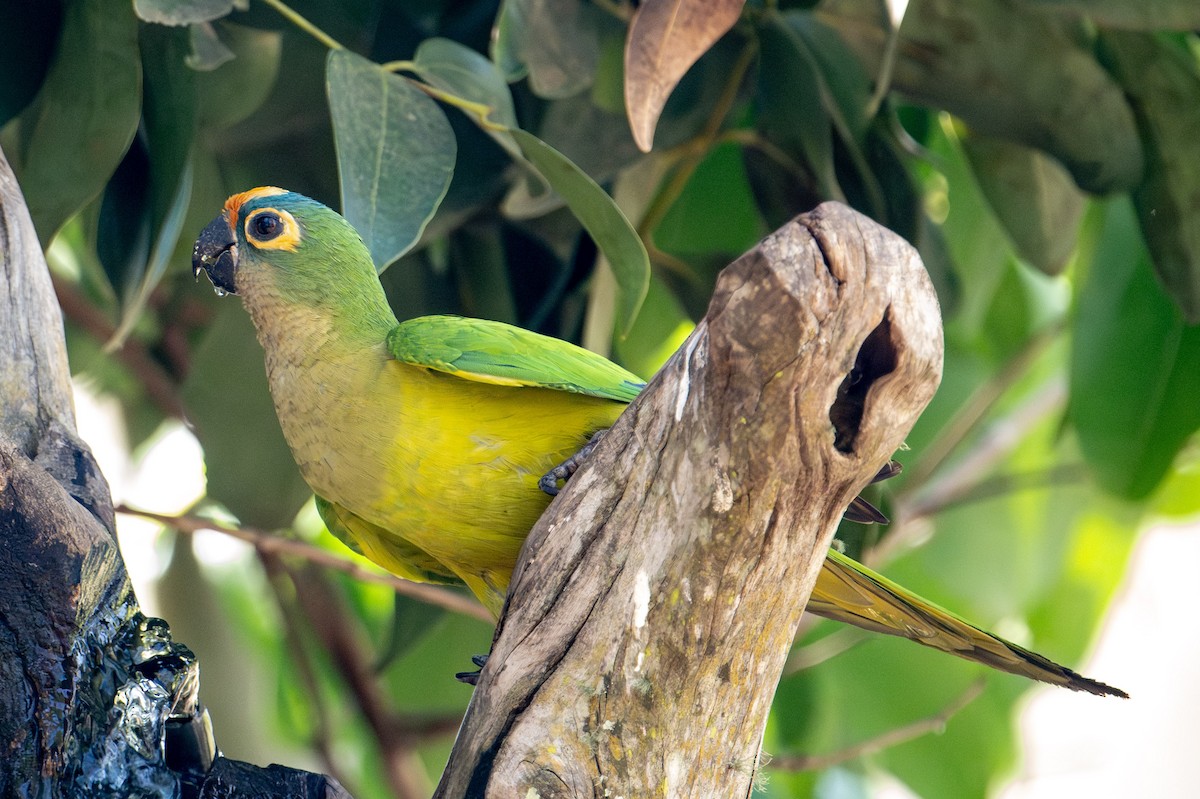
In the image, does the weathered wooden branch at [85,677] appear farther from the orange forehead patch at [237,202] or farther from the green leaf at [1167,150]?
the green leaf at [1167,150]

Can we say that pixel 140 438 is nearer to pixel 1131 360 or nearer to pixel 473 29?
pixel 473 29

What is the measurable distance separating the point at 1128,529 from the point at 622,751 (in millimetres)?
2291

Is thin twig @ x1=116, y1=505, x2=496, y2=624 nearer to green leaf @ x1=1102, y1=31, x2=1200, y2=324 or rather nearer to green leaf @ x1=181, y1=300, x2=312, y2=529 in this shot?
green leaf @ x1=181, y1=300, x2=312, y2=529

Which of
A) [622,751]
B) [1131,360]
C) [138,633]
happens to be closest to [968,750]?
[1131,360]

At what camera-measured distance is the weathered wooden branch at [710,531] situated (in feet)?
3.95

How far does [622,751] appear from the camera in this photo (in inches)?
52.1

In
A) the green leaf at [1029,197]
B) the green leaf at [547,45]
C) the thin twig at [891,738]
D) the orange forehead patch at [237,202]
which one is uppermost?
the green leaf at [1029,197]

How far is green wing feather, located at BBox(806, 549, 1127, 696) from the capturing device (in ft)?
5.36

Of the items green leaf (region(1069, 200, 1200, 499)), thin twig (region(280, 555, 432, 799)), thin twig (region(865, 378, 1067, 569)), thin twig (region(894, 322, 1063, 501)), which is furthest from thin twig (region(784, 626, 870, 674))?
thin twig (region(280, 555, 432, 799))

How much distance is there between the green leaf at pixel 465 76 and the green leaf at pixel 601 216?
13cm

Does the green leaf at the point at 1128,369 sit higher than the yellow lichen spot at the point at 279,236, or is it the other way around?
the green leaf at the point at 1128,369

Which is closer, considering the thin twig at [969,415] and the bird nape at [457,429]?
the bird nape at [457,429]

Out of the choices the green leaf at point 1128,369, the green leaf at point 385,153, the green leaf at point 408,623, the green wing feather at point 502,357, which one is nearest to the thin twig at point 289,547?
the green leaf at point 408,623

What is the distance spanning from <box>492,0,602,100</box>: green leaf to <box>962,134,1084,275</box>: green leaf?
0.92 metres
